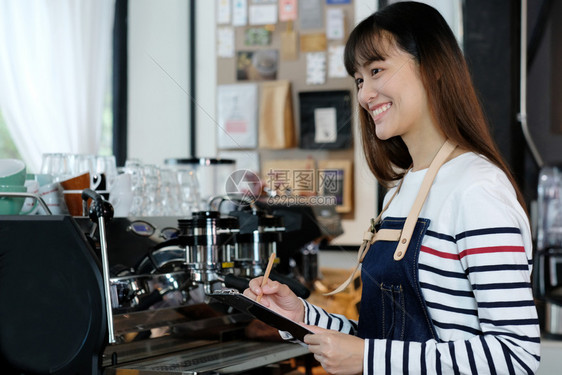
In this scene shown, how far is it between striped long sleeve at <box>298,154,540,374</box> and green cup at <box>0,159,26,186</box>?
→ 728 millimetres

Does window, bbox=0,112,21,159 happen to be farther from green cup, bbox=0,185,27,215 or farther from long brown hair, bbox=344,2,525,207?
long brown hair, bbox=344,2,525,207

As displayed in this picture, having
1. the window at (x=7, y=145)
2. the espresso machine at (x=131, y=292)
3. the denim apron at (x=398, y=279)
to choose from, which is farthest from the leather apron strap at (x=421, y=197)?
the window at (x=7, y=145)

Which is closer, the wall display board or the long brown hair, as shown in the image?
the long brown hair

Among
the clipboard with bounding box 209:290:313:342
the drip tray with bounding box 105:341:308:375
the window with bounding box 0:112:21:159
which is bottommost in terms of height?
the drip tray with bounding box 105:341:308:375

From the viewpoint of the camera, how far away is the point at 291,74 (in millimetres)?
3721

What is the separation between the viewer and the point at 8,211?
1.21 metres

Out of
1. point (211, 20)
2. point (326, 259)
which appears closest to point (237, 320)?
point (326, 259)

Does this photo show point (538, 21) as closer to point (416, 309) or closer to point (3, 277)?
point (416, 309)

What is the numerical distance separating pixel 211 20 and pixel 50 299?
10.1 ft

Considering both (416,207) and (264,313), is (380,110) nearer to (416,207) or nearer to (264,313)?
(416,207)

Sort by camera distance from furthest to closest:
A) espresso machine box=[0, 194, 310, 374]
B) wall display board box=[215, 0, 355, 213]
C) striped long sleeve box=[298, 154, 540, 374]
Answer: wall display board box=[215, 0, 355, 213], espresso machine box=[0, 194, 310, 374], striped long sleeve box=[298, 154, 540, 374]

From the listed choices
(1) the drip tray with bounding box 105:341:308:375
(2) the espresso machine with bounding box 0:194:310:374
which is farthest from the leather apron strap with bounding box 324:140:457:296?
(1) the drip tray with bounding box 105:341:308:375

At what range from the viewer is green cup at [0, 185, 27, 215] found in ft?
3.95

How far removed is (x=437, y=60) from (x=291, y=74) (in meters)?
2.80
